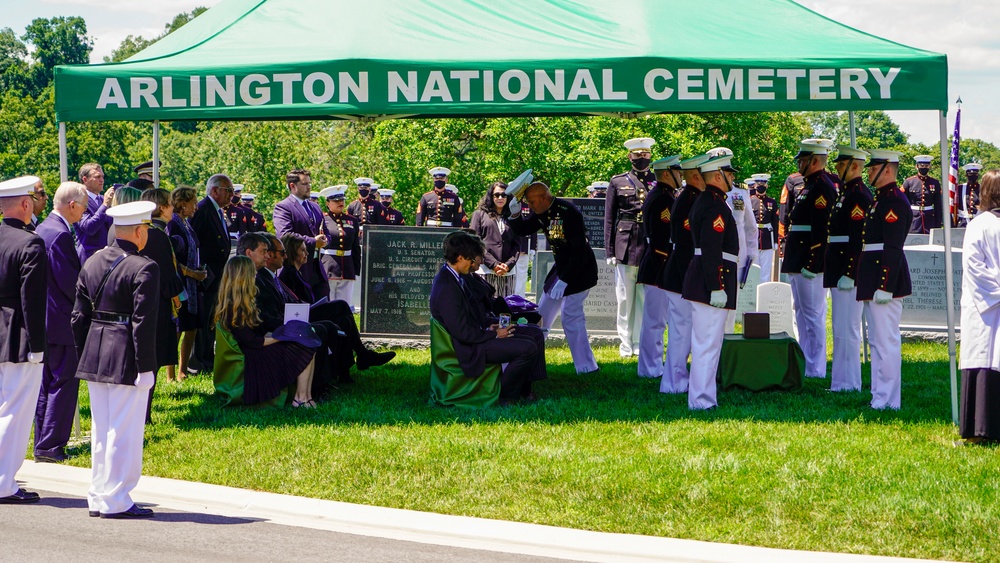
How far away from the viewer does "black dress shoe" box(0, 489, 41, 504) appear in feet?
23.1

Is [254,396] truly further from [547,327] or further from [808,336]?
[808,336]

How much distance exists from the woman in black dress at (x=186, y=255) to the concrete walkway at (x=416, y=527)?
3.33 m

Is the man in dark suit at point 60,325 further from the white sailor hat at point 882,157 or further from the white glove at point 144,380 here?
the white sailor hat at point 882,157

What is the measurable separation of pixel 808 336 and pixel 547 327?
2672 mm

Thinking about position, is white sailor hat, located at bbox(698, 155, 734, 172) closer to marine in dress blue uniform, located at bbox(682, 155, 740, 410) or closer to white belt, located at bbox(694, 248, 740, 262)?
marine in dress blue uniform, located at bbox(682, 155, 740, 410)

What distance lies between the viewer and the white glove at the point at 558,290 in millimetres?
11344

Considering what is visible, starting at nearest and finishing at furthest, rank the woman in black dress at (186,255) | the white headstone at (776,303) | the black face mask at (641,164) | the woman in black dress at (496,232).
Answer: the woman in black dress at (186,255), the black face mask at (641,164), the white headstone at (776,303), the woman in black dress at (496,232)

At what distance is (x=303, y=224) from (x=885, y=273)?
22.0 ft

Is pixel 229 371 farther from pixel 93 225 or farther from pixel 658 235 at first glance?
pixel 658 235

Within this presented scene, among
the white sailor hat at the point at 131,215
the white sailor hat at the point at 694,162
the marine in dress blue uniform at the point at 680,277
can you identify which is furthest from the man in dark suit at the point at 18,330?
the white sailor hat at the point at 694,162

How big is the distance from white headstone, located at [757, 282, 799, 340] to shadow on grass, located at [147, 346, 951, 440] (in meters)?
2.25

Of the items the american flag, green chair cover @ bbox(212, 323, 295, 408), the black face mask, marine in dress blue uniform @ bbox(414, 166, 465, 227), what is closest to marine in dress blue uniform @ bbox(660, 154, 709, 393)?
the black face mask

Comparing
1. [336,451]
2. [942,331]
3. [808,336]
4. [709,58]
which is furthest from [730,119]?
[336,451]

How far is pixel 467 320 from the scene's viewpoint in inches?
379
